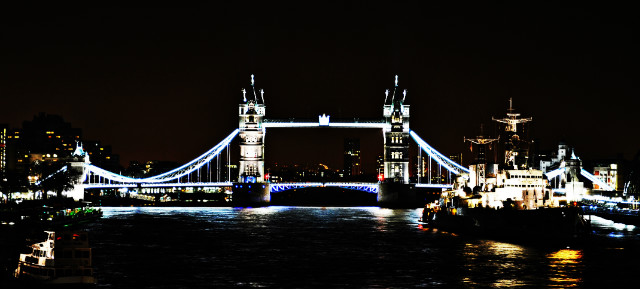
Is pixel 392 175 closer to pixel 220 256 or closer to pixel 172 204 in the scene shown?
pixel 172 204

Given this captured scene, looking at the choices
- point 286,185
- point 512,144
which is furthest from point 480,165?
point 286,185

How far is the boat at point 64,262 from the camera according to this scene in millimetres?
36094

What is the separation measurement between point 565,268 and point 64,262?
→ 21665 mm

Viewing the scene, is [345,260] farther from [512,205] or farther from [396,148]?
[396,148]

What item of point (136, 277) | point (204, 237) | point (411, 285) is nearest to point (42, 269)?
point (136, 277)

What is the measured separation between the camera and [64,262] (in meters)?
36.2

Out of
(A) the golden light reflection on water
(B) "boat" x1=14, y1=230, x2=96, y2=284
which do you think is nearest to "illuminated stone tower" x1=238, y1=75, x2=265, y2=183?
(A) the golden light reflection on water

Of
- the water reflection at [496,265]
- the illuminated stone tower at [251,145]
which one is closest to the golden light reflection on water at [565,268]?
the water reflection at [496,265]

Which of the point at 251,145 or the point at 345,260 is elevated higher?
the point at 251,145

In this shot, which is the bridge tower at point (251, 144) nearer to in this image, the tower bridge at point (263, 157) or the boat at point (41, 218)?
the tower bridge at point (263, 157)

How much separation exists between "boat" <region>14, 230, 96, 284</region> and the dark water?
2.99 meters

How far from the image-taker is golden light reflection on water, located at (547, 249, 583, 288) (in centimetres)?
4059

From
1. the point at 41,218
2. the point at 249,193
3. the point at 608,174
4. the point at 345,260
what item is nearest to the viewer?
the point at 345,260

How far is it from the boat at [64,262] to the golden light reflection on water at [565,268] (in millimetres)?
17405
